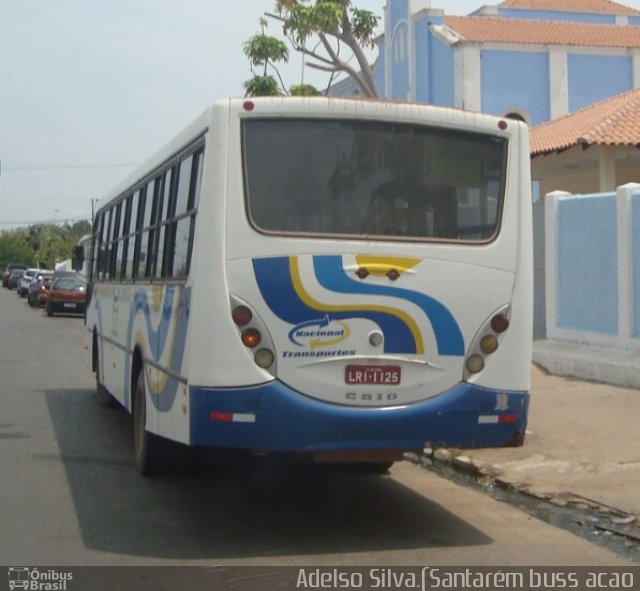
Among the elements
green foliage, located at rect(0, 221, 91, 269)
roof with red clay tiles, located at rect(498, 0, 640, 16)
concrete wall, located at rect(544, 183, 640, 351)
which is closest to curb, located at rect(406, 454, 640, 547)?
concrete wall, located at rect(544, 183, 640, 351)

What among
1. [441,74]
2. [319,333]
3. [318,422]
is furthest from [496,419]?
[441,74]

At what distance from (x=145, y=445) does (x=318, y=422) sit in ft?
8.85

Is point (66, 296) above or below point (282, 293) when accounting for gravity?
below

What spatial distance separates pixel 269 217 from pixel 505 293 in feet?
5.67

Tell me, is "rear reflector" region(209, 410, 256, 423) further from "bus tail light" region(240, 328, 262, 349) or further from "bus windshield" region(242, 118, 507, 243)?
"bus windshield" region(242, 118, 507, 243)

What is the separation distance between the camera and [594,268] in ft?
49.5

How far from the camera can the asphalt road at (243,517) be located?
7.06m

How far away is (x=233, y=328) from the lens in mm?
7094

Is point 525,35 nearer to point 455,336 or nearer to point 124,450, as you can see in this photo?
point 124,450

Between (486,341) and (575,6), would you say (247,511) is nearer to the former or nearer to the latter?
(486,341)

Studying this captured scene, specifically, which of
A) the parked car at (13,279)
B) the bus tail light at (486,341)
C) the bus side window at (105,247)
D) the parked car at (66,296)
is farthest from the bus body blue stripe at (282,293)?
the parked car at (13,279)

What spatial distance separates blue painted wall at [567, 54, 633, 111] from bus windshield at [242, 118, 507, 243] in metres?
27.4

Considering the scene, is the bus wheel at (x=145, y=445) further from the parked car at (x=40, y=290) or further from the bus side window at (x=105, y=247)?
the parked car at (x=40, y=290)

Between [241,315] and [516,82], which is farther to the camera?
[516,82]
